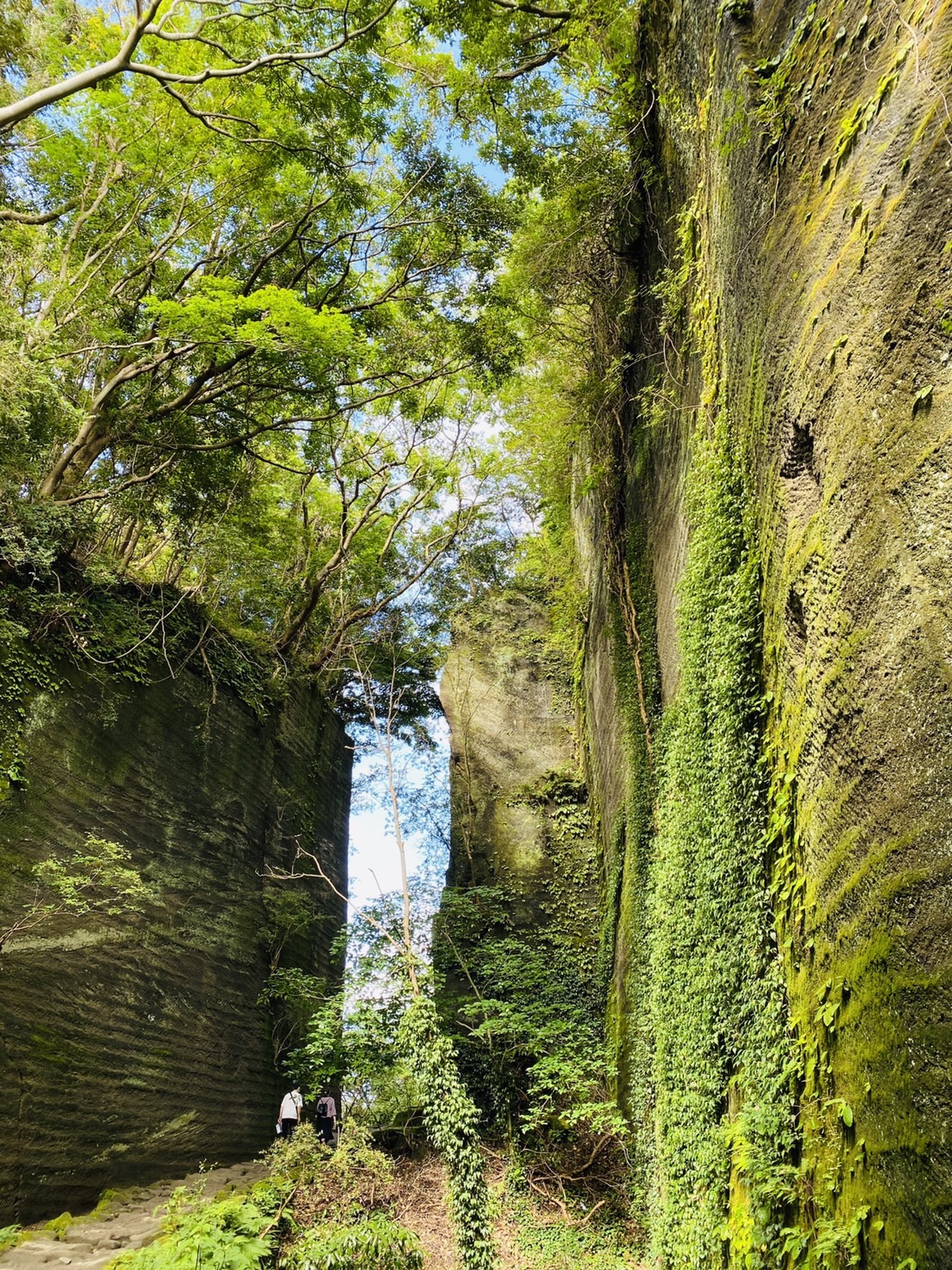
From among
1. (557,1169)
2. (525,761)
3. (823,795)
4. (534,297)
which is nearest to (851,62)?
(823,795)

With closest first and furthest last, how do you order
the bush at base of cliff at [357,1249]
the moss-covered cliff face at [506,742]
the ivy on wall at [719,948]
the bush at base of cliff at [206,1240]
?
the ivy on wall at [719,948], the bush at base of cliff at [206,1240], the bush at base of cliff at [357,1249], the moss-covered cliff face at [506,742]

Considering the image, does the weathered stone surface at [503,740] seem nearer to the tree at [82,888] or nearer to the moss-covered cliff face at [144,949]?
the moss-covered cliff face at [144,949]

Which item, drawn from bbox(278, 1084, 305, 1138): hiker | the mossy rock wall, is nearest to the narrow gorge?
the mossy rock wall

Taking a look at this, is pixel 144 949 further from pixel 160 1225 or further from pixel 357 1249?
pixel 357 1249

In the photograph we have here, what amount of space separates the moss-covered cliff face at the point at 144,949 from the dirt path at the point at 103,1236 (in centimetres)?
27

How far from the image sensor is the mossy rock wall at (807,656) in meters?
3.03

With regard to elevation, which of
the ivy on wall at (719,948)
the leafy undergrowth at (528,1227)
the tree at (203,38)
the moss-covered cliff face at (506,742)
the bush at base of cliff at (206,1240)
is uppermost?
the tree at (203,38)

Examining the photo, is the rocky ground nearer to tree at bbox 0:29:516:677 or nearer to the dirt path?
the dirt path

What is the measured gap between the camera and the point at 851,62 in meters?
3.99

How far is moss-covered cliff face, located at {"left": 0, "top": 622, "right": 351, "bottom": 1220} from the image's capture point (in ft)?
25.8

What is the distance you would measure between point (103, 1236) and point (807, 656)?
871 centimetres

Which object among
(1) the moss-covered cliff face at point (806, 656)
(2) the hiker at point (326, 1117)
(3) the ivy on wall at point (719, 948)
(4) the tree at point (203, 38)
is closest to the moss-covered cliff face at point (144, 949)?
(2) the hiker at point (326, 1117)

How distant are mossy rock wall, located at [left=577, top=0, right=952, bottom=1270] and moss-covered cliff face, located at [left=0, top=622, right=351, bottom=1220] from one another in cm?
619

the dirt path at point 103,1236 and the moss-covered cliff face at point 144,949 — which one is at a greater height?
the moss-covered cliff face at point 144,949
